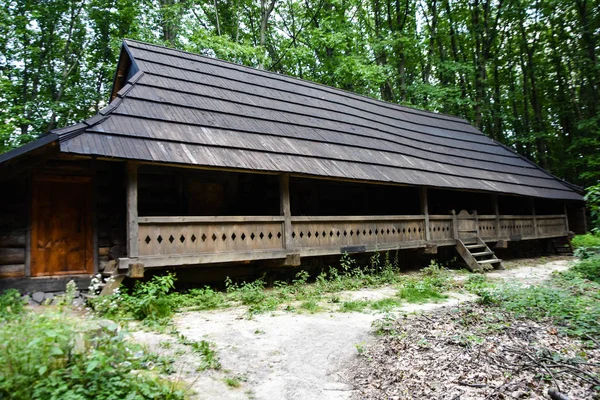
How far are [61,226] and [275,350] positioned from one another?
16.1ft

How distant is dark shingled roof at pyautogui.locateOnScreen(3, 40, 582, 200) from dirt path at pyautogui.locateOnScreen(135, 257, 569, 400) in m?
2.88

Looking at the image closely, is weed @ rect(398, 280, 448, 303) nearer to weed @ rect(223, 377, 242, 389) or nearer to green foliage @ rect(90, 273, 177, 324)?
green foliage @ rect(90, 273, 177, 324)

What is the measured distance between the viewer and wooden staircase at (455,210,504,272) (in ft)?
36.9

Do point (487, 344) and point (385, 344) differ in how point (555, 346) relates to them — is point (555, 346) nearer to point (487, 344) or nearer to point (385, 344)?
point (487, 344)

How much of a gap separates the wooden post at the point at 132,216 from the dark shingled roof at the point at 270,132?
0.42m

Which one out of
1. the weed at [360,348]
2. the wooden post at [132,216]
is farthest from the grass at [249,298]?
the weed at [360,348]

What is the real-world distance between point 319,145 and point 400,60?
16.7 meters

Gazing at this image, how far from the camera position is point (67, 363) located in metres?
2.75

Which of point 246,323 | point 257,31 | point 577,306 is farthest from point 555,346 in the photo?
point 257,31

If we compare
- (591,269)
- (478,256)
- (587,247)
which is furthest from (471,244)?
(591,269)

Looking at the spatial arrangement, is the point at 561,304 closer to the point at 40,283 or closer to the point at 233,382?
the point at 233,382

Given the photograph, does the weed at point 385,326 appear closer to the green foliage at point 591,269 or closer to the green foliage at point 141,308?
the green foliage at point 141,308

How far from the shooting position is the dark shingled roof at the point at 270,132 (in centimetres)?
685

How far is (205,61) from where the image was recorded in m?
10.8
